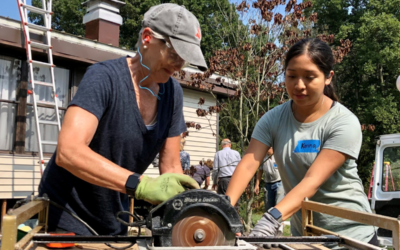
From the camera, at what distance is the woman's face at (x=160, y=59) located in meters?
1.84

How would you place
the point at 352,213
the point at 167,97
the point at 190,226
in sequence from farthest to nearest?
the point at 167,97, the point at 352,213, the point at 190,226

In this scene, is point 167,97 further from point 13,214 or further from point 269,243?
point 13,214

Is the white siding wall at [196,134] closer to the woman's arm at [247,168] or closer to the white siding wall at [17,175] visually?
the white siding wall at [17,175]

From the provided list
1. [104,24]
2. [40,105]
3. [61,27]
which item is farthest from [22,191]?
[61,27]

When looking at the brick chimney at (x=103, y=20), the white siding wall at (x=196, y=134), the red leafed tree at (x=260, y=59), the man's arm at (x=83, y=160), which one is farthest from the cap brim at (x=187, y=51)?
the white siding wall at (x=196, y=134)

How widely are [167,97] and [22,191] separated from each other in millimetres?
6673

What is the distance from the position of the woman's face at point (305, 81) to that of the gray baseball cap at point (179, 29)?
1.86 feet

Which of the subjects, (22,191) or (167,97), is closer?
(167,97)

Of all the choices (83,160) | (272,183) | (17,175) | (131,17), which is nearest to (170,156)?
(83,160)

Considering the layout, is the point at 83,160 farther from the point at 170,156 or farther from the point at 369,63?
the point at 369,63

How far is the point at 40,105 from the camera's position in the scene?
7.91 m

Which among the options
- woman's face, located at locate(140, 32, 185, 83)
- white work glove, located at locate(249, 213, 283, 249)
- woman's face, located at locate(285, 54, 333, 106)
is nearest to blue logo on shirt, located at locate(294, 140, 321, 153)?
woman's face, located at locate(285, 54, 333, 106)

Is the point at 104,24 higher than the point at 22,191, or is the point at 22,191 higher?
the point at 104,24

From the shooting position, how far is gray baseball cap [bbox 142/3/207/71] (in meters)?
1.79
